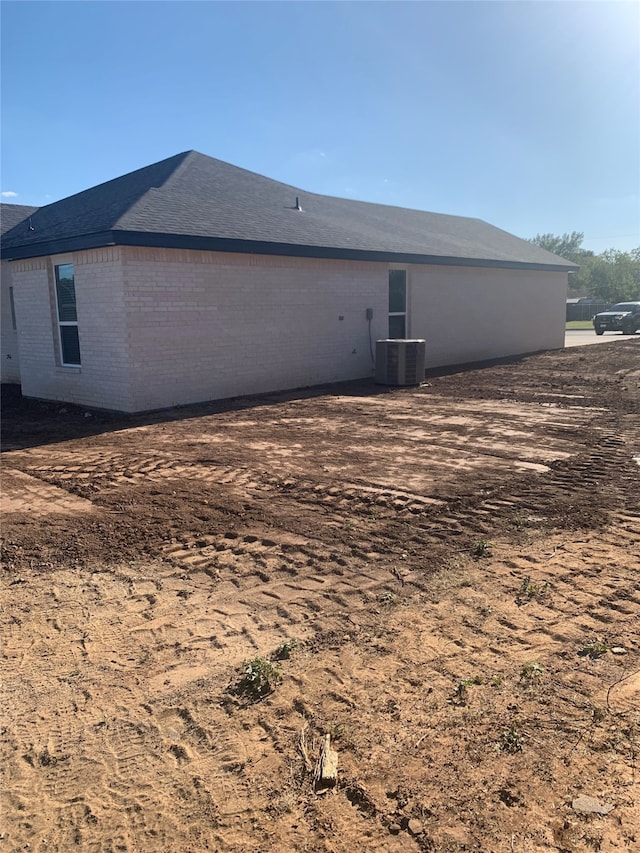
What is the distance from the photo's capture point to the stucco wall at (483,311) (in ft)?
61.1

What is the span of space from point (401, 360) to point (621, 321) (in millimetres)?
27730

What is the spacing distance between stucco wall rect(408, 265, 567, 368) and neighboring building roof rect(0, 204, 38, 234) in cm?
1109

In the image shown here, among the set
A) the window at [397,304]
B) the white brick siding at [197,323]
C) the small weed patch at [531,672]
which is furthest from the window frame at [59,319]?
the small weed patch at [531,672]

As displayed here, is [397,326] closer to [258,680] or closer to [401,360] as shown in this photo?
[401,360]

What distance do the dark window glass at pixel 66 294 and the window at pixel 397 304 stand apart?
8472mm

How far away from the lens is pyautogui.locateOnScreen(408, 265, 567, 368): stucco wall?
61.1 ft

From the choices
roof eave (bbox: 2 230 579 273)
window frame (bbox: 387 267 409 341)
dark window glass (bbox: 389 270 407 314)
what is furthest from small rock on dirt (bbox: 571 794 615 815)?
dark window glass (bbox: 389 270 407 314)

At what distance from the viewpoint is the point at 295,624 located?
12.4 feet

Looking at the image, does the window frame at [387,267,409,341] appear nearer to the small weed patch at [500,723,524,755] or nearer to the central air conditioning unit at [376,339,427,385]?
the central air conditioning unit at [376,339,427,385]

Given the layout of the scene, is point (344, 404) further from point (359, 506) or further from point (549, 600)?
point (549, 600)

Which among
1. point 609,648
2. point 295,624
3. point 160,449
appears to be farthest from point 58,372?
point 609,648

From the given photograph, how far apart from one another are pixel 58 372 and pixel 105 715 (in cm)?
1109

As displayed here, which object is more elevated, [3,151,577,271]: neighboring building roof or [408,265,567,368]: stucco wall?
[3,151,577,271]: neighboring building roof

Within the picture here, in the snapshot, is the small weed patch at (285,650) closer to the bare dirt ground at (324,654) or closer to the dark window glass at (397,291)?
the bare dirt ground at (324,654)
